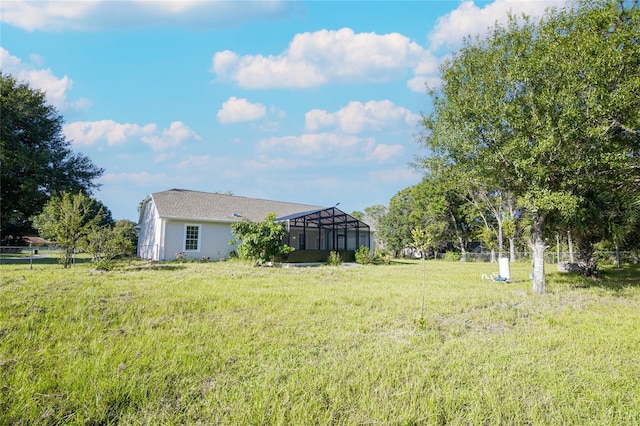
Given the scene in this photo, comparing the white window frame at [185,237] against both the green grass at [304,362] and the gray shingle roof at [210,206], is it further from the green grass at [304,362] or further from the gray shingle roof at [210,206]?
the green grass at [304,362]

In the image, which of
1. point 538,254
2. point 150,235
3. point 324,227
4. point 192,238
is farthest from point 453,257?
point 150,235

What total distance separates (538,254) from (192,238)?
17.1 meters

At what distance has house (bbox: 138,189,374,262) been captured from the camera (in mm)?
18016

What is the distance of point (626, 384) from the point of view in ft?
11.0

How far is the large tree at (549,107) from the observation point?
8.03 meters

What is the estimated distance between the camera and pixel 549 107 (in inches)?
329

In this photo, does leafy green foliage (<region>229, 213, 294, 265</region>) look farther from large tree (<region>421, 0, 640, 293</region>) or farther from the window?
large tree (<region>421, 0, 640, 293</region>)

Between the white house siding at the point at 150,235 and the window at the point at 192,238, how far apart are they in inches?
56.8

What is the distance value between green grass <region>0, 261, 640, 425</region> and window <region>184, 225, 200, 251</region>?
37.3 feet

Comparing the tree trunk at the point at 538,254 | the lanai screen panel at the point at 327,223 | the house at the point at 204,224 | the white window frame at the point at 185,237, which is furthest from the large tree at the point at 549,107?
the white window frame at the point at 185,237

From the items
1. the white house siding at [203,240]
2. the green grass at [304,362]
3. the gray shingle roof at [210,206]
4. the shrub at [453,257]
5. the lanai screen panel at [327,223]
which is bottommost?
the shrub at [453,257]

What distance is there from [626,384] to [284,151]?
21.3 m

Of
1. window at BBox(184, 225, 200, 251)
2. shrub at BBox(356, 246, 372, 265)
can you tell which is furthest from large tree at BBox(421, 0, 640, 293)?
window at BBox(184, 225, 200, 251)

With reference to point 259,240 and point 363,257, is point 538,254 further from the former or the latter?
point 259,240
